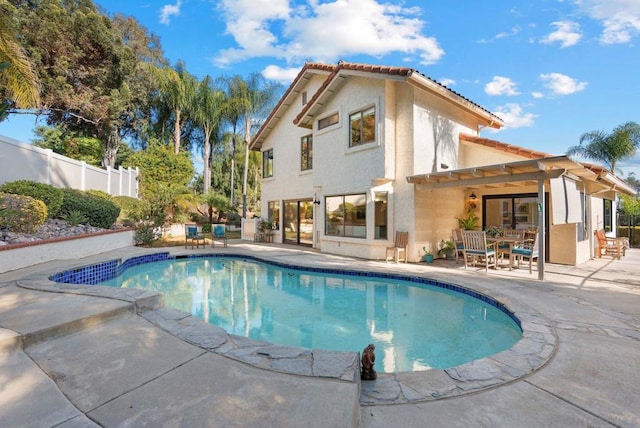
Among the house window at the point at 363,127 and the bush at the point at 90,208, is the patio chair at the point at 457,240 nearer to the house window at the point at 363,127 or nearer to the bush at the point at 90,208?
the house window at the point at 363,127

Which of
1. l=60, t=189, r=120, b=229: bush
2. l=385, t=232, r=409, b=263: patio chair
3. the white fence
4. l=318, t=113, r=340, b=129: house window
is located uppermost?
l=318, t=113, r=340, b=129: house window

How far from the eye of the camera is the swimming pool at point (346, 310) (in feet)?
17.6

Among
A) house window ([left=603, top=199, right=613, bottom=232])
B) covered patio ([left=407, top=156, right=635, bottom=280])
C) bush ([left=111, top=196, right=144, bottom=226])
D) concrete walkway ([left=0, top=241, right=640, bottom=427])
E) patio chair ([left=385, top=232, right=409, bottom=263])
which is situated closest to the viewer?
concrete walkway ([left=0, top=241, right=640, bottom=427])

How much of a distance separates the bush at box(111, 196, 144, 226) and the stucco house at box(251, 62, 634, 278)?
10583mm

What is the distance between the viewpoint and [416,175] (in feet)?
36.0

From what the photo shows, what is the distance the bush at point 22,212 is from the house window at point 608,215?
23631 mm

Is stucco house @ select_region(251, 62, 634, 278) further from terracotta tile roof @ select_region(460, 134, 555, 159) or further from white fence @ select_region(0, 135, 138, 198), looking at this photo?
white fence @ select_region(0, 135, 138, 198)

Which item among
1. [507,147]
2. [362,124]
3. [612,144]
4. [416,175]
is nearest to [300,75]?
[362,124]

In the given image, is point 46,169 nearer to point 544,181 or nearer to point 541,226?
point 541,226

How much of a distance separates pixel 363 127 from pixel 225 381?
11.4 m

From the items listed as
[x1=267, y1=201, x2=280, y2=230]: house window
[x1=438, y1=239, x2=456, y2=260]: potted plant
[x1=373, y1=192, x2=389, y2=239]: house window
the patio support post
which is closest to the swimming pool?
the patio support post

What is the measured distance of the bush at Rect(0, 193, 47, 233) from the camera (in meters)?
9.48

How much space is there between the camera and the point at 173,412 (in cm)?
249

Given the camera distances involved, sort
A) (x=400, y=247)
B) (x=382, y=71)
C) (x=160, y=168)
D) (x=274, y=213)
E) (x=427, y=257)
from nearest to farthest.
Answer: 1. (x=382, y=71)
2. (x=400, y=247)
3. (x=427, y=257)
4. (x=274, y=213)
5. (x=160, y=168)
